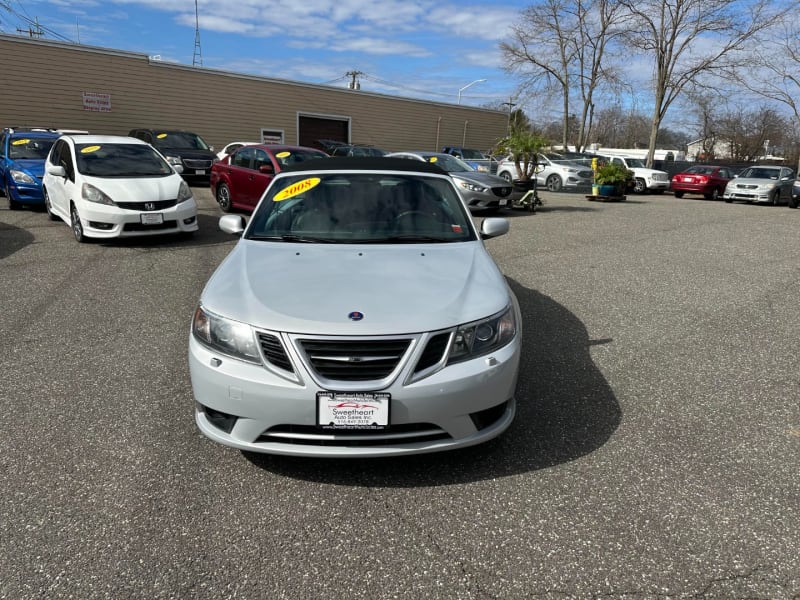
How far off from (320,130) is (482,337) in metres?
26.5

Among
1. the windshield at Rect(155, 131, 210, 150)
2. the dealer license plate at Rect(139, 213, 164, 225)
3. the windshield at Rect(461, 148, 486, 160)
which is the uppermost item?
the windshield at Rect(461, 148, 486, 160)

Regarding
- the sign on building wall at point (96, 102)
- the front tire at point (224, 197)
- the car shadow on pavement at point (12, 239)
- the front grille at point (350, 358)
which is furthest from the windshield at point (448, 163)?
the sign on building wall at point (96, 102)

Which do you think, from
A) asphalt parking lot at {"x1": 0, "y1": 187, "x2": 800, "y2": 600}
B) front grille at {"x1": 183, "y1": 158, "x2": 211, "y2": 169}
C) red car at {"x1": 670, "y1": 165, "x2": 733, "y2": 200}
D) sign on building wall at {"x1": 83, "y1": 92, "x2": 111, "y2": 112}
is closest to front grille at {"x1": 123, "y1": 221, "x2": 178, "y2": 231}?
asphalt parking lot at {"x1": 0, "y1": 187, "x2": 800, "y2": 600}

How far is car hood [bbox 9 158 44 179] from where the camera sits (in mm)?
11375

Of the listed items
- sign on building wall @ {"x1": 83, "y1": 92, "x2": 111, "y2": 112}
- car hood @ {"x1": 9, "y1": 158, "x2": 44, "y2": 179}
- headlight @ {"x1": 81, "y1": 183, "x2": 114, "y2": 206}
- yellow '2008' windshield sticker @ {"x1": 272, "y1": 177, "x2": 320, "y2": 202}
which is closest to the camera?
yellow '2008' windshield sticker @ {"x1": 272, "y1": 177, "x2": 320, "y2": 202}

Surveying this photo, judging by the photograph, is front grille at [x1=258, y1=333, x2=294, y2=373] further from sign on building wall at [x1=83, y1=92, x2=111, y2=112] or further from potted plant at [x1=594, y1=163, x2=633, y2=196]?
sign on building wall at [x1=83, y1=92, x2=111, y2=112]

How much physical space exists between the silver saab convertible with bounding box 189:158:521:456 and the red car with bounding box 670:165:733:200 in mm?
22980

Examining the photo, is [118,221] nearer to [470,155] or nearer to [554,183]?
[554,183]

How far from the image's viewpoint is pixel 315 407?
2600 mm

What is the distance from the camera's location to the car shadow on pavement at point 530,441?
2971mm

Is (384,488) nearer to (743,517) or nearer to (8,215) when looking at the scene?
(743,517)

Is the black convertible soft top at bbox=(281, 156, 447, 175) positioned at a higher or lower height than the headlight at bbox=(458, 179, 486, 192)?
higher

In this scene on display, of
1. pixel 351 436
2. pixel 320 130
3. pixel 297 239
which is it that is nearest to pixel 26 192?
pixel 297 239

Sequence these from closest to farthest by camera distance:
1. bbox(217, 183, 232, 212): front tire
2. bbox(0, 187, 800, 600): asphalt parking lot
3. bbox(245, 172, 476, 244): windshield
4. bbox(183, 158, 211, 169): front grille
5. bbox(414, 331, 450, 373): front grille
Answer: bbox(0, 187, 800, 600): asphalt parking lot
bbox(414, 331, 450, 373): front grille
bbox(245, 172, 476, 244): windshield
bbox(217, 183, 232, 212): front tire
bbox(183, 158, 211, 169): front grille
